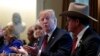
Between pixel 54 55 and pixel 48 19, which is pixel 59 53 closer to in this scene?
pixel 54 55

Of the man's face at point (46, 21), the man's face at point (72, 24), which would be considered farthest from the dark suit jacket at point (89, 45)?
the man's face at point (46, 21)

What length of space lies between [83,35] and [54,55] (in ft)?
1.03

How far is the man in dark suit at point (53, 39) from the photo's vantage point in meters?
2.24

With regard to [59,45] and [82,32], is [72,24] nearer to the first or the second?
[82,32]

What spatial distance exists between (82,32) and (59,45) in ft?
0.86

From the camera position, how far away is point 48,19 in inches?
95.9

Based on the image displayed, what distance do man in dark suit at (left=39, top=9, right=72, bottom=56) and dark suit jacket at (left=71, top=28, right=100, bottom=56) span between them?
183 mm

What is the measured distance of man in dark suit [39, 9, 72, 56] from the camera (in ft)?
7.34

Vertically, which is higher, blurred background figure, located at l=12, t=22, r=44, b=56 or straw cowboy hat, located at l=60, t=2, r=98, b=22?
straw cowboy hat, located at l=60, t=2, r=98, b=22

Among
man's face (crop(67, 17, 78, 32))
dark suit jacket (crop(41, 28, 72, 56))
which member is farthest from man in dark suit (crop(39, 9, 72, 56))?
man's face (crop(67, 17, 78, 32))

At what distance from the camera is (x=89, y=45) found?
77.9 inches

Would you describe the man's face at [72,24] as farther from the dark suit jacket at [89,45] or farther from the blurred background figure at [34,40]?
the blurred background figure at [34,40]

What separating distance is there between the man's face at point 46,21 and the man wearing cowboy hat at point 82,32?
28 centimetres

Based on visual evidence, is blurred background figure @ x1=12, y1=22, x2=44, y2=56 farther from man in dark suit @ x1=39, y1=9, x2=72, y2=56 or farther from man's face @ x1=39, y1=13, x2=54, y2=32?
man's face @ x1=39, y1=13, x2=54, y2=32
